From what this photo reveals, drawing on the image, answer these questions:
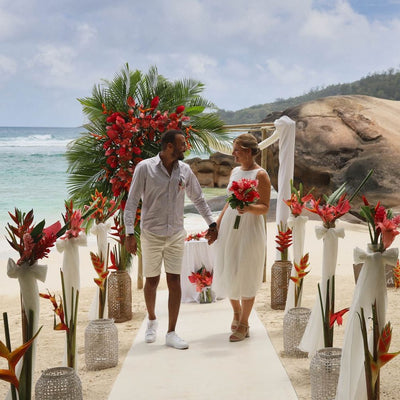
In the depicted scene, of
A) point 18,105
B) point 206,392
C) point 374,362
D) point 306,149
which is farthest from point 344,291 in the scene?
point 18,105

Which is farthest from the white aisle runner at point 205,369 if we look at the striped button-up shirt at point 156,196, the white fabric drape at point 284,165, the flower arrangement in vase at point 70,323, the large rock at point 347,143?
the large rock at point 347,143

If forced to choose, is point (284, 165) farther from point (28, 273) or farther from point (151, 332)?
point (28, 273)

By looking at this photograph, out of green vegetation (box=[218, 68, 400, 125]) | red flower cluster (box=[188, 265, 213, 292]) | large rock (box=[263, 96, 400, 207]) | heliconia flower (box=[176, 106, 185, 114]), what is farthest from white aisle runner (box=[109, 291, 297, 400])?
green vegetation (box=[218, 68, 400, 125])

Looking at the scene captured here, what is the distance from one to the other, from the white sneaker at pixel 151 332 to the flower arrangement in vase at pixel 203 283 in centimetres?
125

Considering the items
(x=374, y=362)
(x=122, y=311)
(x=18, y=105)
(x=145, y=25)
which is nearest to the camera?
(x=374, y=362)

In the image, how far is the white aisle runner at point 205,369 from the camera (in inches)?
136

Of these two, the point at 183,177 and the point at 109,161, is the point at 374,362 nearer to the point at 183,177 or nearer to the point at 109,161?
the point at 183,177

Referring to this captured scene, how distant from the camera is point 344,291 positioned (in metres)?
6.41

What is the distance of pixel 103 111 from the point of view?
19.1ft

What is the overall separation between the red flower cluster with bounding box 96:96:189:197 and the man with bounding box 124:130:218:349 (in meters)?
1.02

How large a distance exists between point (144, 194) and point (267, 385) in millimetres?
1643

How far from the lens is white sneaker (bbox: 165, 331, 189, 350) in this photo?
4360 millimetres

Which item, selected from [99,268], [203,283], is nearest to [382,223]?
[99,268]

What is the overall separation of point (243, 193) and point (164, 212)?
60 cm
